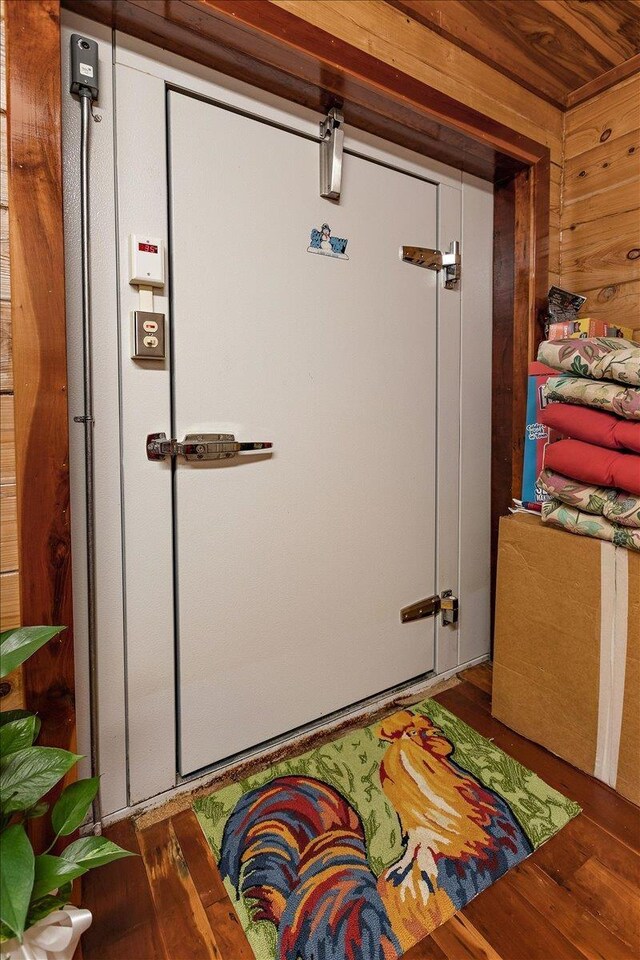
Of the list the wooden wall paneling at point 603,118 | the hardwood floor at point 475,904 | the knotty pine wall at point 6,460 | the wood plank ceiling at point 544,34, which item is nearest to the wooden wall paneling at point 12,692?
the knotty pine wall at point 6,460

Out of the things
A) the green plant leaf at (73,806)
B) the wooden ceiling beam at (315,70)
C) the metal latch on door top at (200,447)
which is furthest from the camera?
the metal latch on door top at (200,447)

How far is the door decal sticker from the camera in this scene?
146cm

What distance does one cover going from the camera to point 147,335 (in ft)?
3.96

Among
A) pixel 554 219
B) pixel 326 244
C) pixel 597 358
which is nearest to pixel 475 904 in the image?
pixel 597 358

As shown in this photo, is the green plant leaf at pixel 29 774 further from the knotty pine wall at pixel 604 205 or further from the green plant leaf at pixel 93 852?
the knotty pine wall at pixel 604 205

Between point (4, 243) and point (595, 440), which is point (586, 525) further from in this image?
point (4, 243)

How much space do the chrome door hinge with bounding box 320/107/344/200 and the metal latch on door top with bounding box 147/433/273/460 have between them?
2.61 ft

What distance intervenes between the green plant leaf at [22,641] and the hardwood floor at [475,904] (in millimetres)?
696

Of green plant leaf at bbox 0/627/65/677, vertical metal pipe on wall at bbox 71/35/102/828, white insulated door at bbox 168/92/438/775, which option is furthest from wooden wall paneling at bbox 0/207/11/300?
green plant leaf at bbox 0/627/65/677

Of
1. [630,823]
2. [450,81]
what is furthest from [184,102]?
[630,823]

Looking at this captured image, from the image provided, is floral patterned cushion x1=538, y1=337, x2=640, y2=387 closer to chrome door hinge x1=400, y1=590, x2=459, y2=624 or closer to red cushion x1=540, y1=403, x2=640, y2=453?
red cushion x1=540, y1=403, x2=640, y2=453

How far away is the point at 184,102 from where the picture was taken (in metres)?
1.23

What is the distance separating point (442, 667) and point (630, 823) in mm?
743

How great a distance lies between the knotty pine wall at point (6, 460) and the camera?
96 cm
